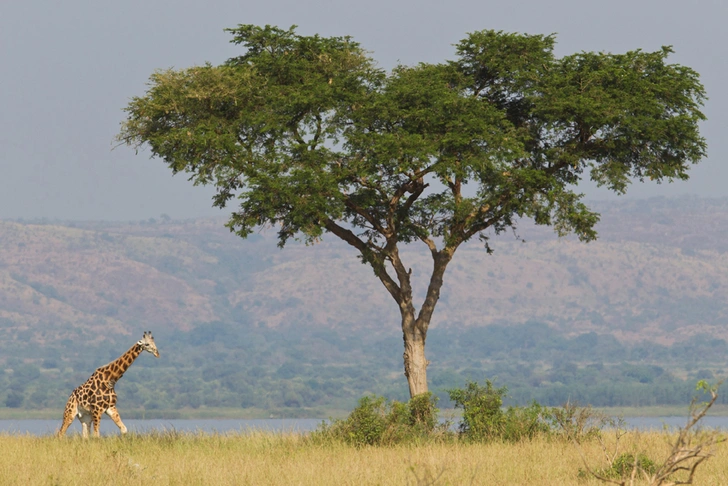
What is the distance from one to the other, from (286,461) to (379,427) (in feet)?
16.0

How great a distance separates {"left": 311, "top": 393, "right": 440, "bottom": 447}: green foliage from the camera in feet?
87.0

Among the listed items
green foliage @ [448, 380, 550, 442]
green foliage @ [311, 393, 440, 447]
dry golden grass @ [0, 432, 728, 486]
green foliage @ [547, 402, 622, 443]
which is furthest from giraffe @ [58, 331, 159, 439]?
green foliage @ [547, 402, 622, 443]

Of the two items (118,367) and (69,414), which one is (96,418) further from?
(118,367)

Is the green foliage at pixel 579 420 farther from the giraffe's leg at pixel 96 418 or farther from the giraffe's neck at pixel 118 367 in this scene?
the giraffe's leg at pixel 96 418

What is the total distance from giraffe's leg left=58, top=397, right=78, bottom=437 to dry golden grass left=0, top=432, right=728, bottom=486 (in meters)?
0.37

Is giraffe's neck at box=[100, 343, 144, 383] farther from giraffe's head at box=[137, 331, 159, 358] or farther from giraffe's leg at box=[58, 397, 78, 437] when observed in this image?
giraffe's leg at box=[58, 397, 78, 437]

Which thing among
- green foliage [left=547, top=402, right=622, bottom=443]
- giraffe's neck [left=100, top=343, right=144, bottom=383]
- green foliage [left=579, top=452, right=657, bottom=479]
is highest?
giraffe's neck [left=100, top=343, right=144, bottom=383]

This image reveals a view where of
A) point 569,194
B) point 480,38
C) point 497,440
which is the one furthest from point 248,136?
point 497,440

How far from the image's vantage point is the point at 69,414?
2708 centimetres

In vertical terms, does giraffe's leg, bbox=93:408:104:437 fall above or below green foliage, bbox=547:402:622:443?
above

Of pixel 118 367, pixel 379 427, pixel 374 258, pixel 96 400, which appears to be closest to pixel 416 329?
pixel 374 258

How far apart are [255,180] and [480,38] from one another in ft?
26.6

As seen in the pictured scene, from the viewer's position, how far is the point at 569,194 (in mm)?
30219

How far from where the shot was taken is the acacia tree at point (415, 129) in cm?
2934
